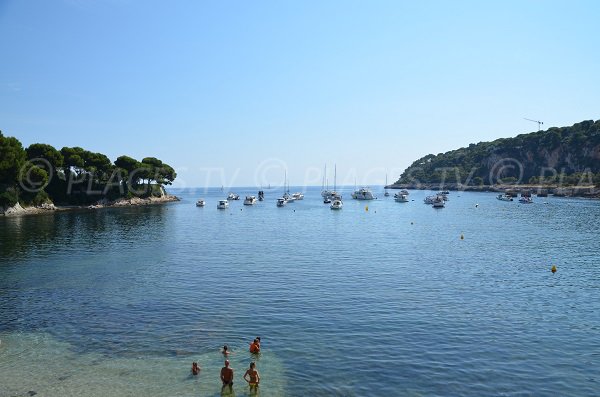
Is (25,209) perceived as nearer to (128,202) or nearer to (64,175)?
(64,175)

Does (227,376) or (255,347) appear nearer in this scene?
(227,376)

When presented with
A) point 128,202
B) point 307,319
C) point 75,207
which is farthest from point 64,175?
point 307,319

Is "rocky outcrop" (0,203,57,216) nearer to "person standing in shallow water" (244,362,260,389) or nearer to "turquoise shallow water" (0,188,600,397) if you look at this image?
"turquoise shallow water" (0,188,600,397)

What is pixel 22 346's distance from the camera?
86.8 ft

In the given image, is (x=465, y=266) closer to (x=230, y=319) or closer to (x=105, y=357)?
(x=230, y=319)

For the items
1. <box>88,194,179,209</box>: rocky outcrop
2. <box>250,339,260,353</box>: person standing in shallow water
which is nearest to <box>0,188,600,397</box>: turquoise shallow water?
<box>250,339,260,353</box>: person standing in shallow water

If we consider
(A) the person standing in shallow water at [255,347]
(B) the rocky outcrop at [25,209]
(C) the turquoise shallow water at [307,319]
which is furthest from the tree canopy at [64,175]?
(A) the person standing in shallow water at [255,347]

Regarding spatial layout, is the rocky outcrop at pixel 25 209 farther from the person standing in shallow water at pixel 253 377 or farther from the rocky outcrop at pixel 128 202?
the person standing in shallow water at pixel 253 377

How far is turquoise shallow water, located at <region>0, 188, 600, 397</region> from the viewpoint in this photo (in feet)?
72.3

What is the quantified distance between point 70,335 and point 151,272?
1917 centimetres

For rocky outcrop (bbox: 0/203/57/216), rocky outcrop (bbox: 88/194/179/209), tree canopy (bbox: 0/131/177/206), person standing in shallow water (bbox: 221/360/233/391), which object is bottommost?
person standing in shallow water (bbox: 221/360/233/391)

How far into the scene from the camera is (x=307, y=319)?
30.9 m

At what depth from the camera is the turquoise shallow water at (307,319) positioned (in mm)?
22047

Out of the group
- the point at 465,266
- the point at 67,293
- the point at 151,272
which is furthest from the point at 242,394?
the point at 465,266
